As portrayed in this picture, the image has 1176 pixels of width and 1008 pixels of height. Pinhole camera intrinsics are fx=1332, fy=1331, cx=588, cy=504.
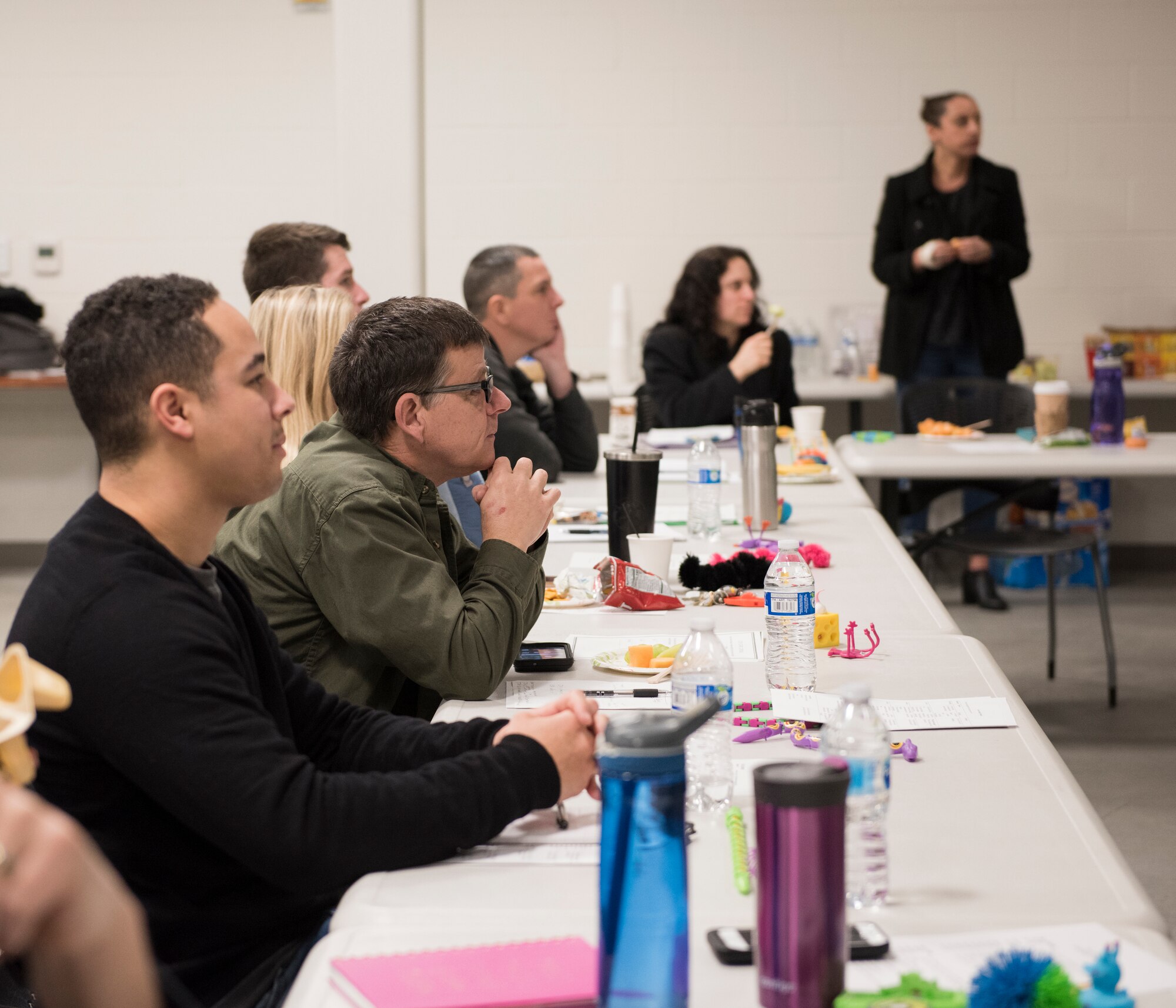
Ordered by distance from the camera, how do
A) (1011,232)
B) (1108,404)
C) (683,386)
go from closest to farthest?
(1108,404), (683,386), (1011,232)

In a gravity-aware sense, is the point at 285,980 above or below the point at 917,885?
below

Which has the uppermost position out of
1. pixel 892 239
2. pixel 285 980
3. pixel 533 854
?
pixel 892 239

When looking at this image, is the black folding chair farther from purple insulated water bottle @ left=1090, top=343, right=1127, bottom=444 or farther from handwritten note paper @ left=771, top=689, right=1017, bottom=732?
handwritten note paper @ left=771, top=689, right=1017, bottom=732

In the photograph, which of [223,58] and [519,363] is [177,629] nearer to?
[519,363]

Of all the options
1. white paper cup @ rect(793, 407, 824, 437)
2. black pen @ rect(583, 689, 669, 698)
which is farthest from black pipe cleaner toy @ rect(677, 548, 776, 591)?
white paper cup @ rect(793, 407, 824, 437)

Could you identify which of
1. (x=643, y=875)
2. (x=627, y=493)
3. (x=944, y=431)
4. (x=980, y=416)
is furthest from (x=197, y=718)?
(x=980, y=416)

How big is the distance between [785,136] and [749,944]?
547cm

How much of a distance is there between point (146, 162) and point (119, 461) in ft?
17.4

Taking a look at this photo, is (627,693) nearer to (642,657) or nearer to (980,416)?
(642,657)

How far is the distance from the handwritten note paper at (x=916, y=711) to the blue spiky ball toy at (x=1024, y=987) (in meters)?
0.70

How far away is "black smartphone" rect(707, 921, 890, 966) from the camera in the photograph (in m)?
1.05

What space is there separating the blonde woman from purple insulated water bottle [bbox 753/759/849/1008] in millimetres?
1700

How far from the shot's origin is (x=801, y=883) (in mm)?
905

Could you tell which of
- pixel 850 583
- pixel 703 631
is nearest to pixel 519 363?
pixel 850 583
